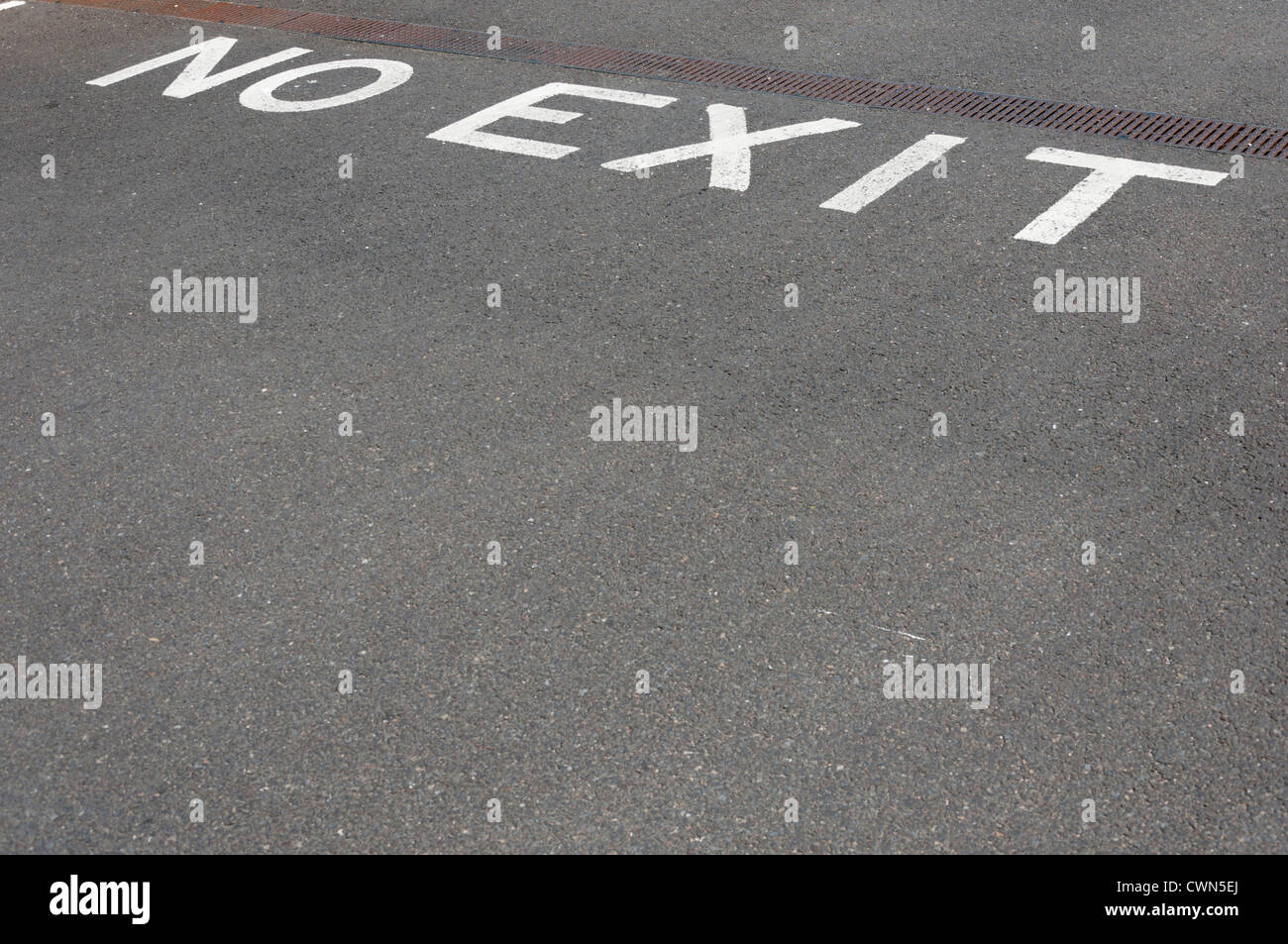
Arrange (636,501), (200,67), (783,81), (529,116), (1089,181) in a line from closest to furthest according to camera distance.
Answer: (636,501) → (1089,181) → (529,116) → (783,81) → (200,67)

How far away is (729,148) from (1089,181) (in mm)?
1984

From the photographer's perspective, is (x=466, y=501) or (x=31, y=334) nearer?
(x=466, y=501)

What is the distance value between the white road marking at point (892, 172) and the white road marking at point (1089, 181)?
1.71ft

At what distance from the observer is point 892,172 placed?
718 centimetres

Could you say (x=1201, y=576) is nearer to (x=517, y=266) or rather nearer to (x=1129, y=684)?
(x=1129, y=684)

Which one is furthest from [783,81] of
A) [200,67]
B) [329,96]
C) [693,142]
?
[200,67]

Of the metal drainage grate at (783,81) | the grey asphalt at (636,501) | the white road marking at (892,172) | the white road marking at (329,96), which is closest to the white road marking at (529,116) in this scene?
the grey asphalt at (636,501)

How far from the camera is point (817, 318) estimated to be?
582 cm

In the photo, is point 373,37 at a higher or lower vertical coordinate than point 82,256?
higher

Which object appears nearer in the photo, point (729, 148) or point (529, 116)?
point (729, 148)

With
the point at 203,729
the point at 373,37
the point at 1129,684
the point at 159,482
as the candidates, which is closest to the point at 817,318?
the point at 1129,684

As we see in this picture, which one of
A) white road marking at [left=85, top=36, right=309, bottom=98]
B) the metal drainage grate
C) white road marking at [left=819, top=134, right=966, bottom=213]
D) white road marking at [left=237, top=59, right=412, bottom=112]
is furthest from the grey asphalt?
white road marking at [left=85, top=36, right=309, bottom=98]

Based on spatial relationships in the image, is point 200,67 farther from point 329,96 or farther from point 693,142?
point 693,142
